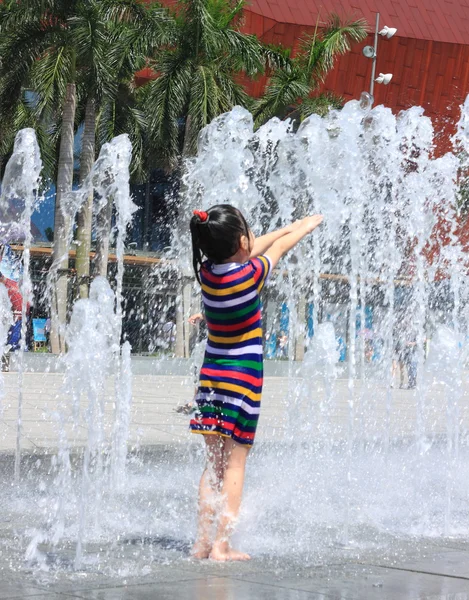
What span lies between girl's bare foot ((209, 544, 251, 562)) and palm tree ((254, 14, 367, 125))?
26.0 metres

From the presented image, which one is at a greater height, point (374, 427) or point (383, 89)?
point (383, 89)

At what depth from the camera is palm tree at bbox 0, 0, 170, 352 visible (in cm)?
2481

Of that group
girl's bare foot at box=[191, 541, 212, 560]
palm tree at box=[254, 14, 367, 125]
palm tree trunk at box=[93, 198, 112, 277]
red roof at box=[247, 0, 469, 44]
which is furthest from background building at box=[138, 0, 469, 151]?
girl's bare foot at box=[191, 541, 212, 560]

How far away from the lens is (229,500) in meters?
4.09

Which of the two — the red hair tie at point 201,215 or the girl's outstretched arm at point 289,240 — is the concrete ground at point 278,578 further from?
the red hair tie at point 201,215

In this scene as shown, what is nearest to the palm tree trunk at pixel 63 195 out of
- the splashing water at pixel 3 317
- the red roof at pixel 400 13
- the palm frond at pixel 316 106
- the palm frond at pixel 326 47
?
the palm frond at pixel 316 106

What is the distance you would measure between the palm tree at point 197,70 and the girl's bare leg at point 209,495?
75.6 ft

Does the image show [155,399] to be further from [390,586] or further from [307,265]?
[307,265]

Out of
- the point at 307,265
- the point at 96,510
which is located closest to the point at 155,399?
the point at 96,510

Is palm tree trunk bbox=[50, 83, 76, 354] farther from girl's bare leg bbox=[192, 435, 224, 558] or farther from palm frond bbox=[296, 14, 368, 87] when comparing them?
girl's bare leg bbox=[192, 435, 224, 558]

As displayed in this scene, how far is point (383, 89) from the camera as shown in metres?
38.3

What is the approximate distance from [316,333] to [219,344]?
8.01 ft

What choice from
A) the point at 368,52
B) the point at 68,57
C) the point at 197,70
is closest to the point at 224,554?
the point at 68,57

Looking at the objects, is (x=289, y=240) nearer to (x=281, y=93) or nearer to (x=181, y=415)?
(x=181, y=415)
